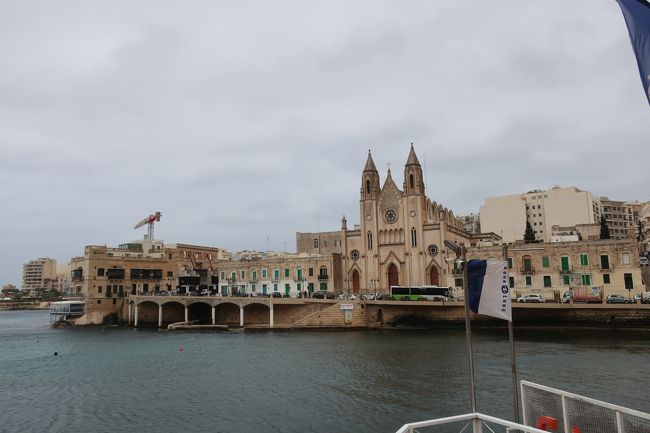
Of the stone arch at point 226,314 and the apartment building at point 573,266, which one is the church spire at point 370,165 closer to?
the apartment building at point 573,266

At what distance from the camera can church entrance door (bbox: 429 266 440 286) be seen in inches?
2943

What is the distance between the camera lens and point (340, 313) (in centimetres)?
6469

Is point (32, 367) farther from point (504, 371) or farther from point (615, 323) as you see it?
point (615, 323)

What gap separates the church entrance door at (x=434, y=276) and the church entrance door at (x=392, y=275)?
18.4 ft

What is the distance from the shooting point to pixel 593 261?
6462 centimetres

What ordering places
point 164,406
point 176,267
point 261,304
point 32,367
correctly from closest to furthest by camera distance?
point 164,406
point 32,367
point 261,304
point 176,267

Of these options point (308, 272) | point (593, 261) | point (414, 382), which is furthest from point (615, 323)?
point (308, 272)

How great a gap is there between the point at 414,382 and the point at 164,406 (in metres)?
15.2

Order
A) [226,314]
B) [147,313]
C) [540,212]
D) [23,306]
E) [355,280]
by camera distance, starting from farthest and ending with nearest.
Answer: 1. [23,306]
2. [540,212]
3. [147,313]
4. [355,280]
5. [226,314]

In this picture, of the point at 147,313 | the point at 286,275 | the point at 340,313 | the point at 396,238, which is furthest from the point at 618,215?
the point at 147,313

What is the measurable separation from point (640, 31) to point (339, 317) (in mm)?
58757

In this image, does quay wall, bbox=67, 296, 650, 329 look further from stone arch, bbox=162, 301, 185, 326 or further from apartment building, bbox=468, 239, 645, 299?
apartment building, bbox=468, 239, 645, 299

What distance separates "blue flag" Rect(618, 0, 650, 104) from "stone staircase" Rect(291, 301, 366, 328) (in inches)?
2287

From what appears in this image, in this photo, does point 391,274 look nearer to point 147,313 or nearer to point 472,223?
point 147,313
